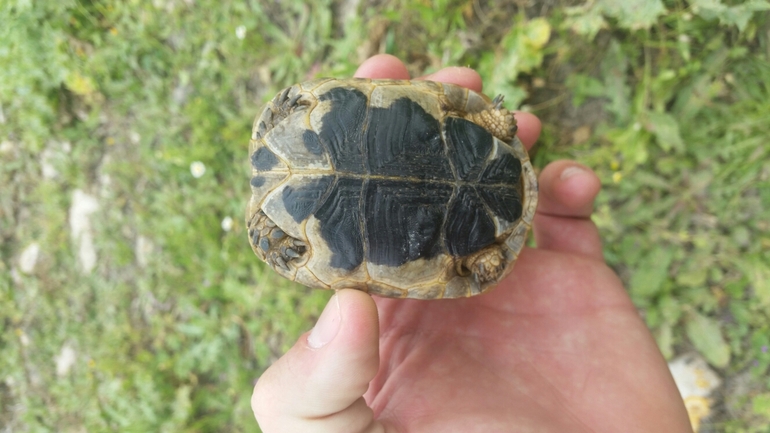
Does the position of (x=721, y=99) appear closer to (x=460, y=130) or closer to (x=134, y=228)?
(x=460, y=130)

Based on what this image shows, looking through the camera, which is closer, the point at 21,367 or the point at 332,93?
the point at 332,93

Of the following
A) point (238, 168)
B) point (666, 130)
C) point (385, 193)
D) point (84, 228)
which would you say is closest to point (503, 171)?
point (385, 193)

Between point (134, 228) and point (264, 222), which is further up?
point (264, 222)

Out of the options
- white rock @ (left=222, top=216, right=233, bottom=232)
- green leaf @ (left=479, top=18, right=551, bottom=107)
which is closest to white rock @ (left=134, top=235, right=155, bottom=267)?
white rock @ (left=222, top=216, right=233, bottom=232)

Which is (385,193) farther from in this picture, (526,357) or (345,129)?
(526,357)

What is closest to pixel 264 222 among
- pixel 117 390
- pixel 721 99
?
pixel 117 390

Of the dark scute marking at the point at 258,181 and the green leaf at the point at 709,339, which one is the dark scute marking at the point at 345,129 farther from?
the green leaf at the point at 709,339

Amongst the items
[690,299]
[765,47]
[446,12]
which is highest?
[446,12]

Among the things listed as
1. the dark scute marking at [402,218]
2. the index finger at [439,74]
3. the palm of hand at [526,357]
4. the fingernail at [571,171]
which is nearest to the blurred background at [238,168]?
the index finger at [439,74]

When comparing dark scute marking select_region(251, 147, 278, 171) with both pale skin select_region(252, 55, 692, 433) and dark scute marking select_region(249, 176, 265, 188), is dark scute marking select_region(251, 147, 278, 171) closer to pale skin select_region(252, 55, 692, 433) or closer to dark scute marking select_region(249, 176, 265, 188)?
dark scute marking select_region(249, 176, 265, 188)
